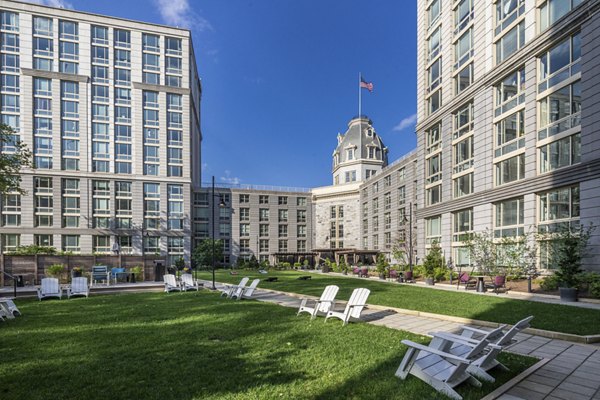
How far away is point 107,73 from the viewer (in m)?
51.2

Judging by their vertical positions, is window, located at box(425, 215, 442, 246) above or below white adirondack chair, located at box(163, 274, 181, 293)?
above

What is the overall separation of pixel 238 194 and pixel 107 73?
29.0 meters

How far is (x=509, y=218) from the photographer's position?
2416cm

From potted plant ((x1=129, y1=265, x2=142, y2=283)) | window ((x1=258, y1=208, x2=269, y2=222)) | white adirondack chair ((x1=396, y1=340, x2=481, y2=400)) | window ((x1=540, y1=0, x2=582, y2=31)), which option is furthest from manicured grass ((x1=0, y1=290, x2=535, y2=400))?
window ((x1=258, y1=208, x2=269, y2=222))

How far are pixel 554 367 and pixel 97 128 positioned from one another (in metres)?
57.6

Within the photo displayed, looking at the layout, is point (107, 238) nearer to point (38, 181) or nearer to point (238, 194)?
point (38, 181)

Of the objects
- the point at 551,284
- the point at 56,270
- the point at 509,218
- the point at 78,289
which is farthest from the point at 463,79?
the point at 56,270

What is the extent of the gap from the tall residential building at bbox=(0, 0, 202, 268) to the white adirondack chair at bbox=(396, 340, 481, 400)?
49.5 m

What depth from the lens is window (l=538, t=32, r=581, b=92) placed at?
64.7ft

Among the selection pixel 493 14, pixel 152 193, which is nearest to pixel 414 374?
pixel 493 14

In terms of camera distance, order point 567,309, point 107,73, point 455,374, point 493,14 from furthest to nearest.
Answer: point 107,73 → point 493,14 → point 567,309 → point 455,374

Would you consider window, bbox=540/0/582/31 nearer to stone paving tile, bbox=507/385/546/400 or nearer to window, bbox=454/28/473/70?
window, bbox=454/28/473/70

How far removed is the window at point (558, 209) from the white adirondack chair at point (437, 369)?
58.8ft

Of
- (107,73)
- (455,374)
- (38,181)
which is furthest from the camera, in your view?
(107,73)
